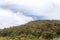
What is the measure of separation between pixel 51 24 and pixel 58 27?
8.69 metres

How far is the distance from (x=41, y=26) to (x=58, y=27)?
14781 mm

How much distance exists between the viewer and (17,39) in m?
97.4

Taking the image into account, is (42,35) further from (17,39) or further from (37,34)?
(17,39)

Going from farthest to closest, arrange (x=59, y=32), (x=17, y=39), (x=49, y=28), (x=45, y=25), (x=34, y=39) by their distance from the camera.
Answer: (x=45, y=25), (x=49, y=28), (x=59, y=32), (x=34, y=39), (x=17, y=39)

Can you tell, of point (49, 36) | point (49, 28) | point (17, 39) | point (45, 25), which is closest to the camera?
point (17, 39)

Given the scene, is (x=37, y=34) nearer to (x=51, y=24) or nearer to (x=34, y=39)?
(x=34, y=39)

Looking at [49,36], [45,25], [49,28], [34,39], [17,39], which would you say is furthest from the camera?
[45,25]

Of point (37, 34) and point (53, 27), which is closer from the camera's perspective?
point (37, 34)

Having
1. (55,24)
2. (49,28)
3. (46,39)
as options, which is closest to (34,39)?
(46,39)

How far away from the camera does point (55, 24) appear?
504 ft

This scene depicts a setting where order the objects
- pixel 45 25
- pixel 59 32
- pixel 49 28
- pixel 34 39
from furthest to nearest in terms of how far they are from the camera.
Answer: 1. pixel 45 25
2. pixel 49 28
3. pixel 59 32
4. pixel 34 39

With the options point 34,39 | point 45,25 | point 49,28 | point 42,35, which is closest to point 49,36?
point 42,35

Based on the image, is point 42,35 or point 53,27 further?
point 53,27

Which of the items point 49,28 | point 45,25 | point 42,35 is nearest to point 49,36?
point 42,35
